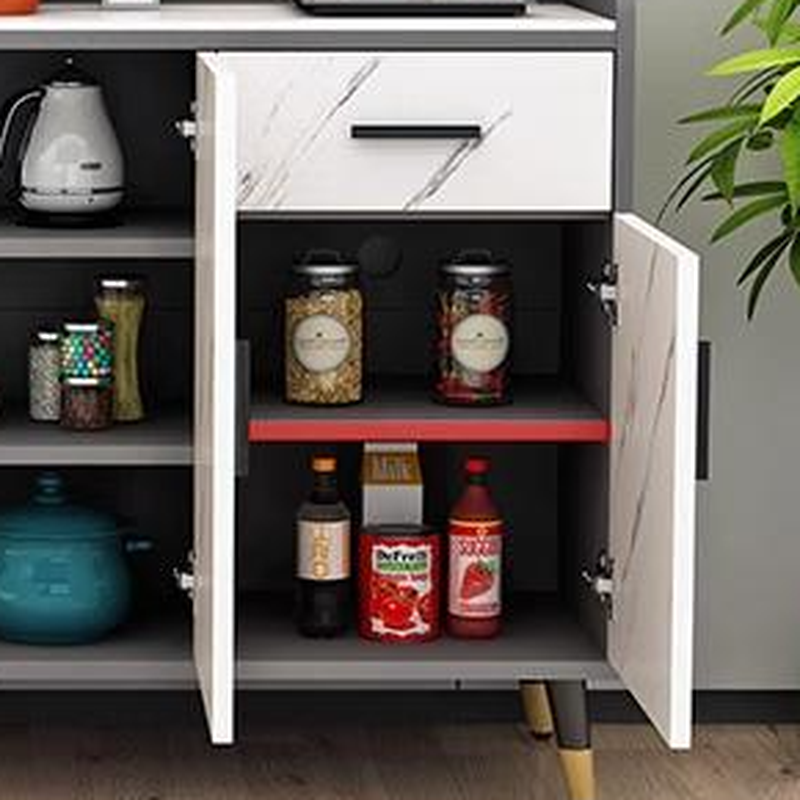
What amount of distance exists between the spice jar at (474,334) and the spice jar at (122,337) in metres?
0.37

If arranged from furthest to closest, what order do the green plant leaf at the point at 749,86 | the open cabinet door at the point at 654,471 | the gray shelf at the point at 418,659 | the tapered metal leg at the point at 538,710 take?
the tapered metal leg at the point at 538,710 < the green plant leaf at the point at 749,86 < the gray shelf at the point at 418,659 < the open cabinet door at the point at 654,471

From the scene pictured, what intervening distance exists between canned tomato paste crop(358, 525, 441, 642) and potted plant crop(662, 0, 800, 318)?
0.51 m

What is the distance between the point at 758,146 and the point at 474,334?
396 millimetres

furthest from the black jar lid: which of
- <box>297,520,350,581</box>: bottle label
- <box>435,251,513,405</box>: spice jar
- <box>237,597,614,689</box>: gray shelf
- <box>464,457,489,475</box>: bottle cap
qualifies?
<box>237,597,614,689</box>: gray shelf

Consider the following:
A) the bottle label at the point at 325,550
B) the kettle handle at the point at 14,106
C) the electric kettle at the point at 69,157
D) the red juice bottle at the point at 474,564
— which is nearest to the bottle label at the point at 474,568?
the red juice bottle at the point at 474,564

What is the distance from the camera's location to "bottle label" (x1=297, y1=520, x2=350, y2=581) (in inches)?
122

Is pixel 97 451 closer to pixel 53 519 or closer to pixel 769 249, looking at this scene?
pixel 53 519

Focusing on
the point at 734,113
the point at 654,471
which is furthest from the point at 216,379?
the point at 734,113

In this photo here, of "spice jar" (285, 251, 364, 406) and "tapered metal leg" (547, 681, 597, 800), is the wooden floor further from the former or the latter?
"spice jar" (285, 251, 364, 406)

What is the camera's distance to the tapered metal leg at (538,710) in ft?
11.2

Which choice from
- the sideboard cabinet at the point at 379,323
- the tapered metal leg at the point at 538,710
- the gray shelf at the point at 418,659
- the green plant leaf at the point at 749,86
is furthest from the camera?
the tapered metal leg at the point at 538,710

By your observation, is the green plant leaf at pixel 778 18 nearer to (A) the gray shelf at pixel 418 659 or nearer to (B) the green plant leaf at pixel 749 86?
(B) the green plant leaf at pixel 749 86

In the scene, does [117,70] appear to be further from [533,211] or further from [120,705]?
[120,705]

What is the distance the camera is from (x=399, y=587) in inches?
121
